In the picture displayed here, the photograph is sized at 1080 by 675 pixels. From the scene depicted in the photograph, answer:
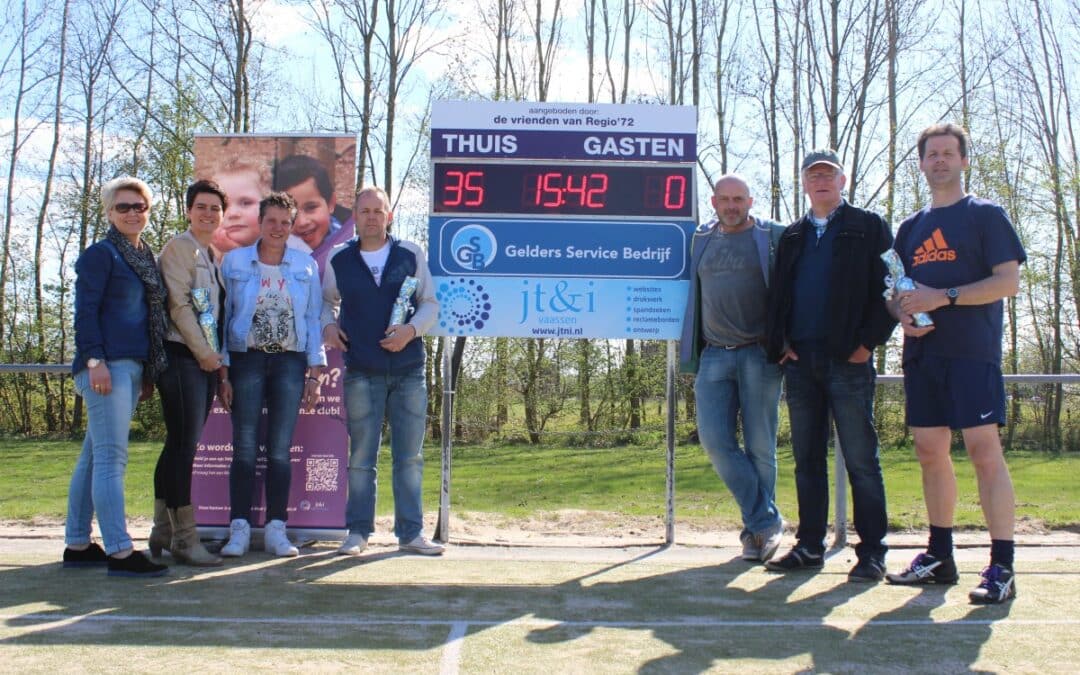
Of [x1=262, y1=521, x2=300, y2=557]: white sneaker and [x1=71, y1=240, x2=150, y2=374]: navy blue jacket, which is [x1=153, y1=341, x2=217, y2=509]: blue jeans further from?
[x1=262, y1=521, x2=300, y2=557]: white sneaker

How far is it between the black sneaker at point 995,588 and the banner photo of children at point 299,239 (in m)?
Result: 3.77

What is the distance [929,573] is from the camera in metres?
→ 4.71

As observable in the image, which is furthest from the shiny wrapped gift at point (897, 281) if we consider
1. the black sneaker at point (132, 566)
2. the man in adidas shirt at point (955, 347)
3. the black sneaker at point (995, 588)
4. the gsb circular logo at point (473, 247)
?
the black sneaker at point (132, 566)

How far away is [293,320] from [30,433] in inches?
576

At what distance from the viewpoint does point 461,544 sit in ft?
19.8

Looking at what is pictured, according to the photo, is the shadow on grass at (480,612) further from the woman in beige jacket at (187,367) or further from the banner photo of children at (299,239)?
the banner photo of children at (299,239)

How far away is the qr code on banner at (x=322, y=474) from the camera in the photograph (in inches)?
239

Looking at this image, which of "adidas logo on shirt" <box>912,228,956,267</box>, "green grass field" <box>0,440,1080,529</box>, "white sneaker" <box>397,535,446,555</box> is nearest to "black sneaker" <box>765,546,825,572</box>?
"adidas logo on shirt" <box>912,228,956,267</box>

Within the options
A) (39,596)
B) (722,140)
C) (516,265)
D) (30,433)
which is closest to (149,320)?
(39,596)

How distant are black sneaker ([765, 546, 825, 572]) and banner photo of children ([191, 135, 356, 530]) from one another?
2.78m

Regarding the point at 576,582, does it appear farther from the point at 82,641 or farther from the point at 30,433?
the point at 30,433

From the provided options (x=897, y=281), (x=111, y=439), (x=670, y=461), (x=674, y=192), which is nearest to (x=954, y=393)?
(x=897, y=281)

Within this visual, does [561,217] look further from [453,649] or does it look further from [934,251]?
[453,649]

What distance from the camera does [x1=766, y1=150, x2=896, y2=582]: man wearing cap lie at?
4848 millimetres
